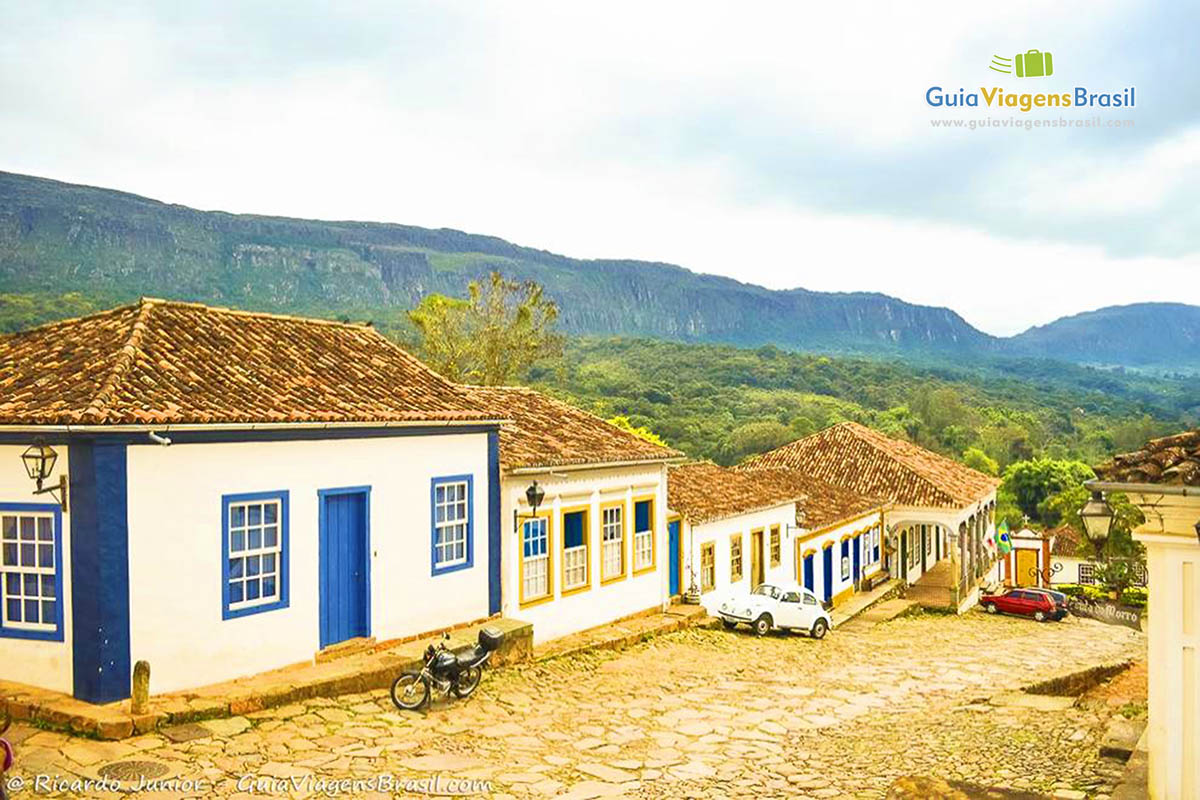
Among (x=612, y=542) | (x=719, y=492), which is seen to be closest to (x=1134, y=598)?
(x=719, y=492)

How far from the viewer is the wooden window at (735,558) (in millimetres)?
22391

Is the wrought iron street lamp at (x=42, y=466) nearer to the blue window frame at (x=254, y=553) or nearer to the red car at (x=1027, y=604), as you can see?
the blue window frame at (x=254, y=553)

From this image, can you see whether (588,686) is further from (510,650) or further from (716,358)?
(716,358)

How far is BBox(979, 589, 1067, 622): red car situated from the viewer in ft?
104

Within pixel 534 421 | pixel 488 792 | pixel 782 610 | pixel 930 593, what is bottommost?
pixel 930 593

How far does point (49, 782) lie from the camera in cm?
800

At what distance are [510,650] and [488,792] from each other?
5.36 m

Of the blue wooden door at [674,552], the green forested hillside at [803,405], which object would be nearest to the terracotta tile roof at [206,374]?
the blue wooden door at [674,552]

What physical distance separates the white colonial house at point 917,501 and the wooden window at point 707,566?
37.4 ft

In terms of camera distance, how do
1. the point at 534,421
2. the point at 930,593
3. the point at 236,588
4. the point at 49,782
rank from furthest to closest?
the point at 930,593
the point at 534,421
the point at 236,588
the point at 49,782

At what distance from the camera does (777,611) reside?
20.4 metres

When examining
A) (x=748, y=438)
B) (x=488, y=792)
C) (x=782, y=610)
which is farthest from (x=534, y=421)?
(x=748, y=438)

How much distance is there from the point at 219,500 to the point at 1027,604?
28457mm

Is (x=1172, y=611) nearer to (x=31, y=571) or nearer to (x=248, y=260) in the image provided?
(x=31, y=571)
